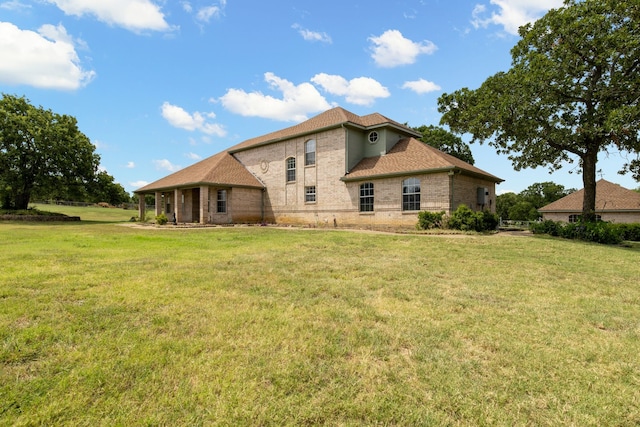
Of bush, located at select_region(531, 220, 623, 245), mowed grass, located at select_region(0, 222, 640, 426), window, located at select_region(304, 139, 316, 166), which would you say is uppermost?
window, located at select_region(304, 139, 316, 166)

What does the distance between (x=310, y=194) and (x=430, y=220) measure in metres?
9.84

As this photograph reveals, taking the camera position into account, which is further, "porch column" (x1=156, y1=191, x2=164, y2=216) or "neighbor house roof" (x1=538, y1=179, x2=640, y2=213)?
"neighbor house roof" (x1=538, y1=179, x2=640, y2=213)

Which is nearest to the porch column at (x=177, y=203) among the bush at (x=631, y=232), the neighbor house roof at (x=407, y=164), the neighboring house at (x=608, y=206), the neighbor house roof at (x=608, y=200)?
the neighbor house roof at (x=407, y=164)

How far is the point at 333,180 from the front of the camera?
22703 millimetres

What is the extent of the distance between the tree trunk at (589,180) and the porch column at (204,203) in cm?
2383

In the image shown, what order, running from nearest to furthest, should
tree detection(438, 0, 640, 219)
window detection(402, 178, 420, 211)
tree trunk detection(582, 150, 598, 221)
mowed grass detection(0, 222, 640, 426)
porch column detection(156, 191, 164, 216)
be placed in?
A: mowed grass detection(0, 222, 640, 426) → tree detection(438, 0, 640, 219) → tree trunk detection(582, 150, 598, 221) → window detection(402, 178, 420, 211) → porch column detection(156, 191, 164, 216)

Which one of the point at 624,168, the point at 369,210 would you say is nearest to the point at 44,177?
the point at 369,210

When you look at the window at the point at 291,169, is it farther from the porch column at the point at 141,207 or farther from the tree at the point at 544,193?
the tree at the point at 544,193

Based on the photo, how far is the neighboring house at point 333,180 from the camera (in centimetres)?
1909

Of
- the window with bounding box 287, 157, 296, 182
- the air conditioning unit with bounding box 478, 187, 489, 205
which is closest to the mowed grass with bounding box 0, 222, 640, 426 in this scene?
the air conditioning unit with bounding box 478, 187, 489, 205

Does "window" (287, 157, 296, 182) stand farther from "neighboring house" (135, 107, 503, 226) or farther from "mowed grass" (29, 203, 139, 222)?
"mowed grass" (29, 203, 139, 222)

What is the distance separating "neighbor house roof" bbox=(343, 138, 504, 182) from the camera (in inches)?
715

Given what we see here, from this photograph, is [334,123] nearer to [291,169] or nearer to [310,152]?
[310,152]

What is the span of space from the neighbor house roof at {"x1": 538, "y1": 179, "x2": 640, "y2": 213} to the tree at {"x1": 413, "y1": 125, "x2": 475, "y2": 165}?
11584mm
